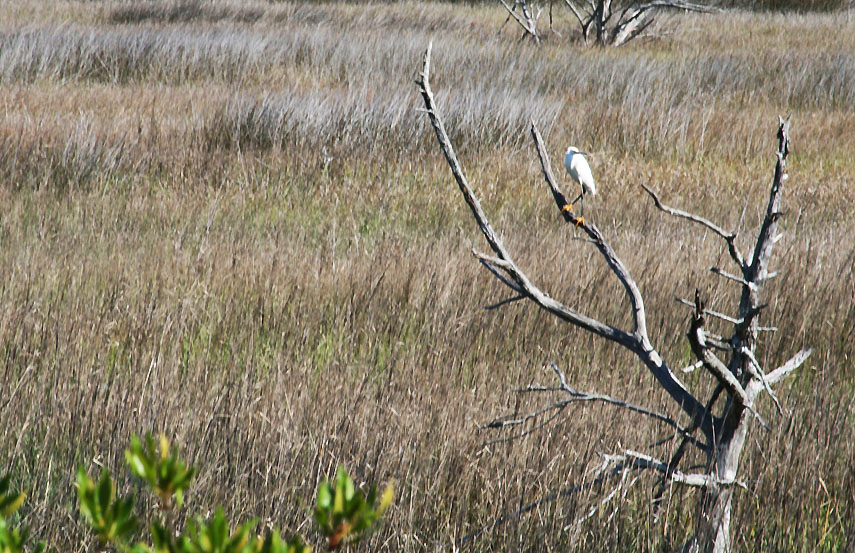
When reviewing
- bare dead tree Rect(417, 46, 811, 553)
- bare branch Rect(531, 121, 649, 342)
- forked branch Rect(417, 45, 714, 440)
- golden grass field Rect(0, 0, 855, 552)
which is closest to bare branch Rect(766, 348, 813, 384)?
bare dead tree Rect(417, 46, 811, 553)

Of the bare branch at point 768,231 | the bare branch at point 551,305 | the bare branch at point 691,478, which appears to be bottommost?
the bare branch at point 691,478

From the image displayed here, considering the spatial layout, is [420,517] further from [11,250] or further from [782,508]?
[11,250]

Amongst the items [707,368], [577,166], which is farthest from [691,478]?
[577,166]

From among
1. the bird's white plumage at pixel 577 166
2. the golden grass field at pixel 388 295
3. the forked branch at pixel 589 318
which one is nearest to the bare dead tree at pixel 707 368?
the forked branch at pixel 589 318

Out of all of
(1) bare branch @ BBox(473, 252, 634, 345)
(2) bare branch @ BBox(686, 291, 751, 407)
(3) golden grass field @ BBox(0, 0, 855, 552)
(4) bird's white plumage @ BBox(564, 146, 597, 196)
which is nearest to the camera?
(2) bare branch @ BBox(686, 291, 751, 407)

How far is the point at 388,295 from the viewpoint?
3068 mm

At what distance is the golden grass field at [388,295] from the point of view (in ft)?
5.86

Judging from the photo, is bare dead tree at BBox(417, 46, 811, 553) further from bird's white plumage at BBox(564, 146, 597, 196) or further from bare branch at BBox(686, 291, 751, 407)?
bird's white plumage at BBox(564, 146, 597, 196)

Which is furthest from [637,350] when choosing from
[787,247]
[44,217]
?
[44,217]

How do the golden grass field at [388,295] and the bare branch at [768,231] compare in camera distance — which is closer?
the bare branch at [768,231]

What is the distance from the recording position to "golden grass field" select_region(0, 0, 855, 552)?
70.3 inches

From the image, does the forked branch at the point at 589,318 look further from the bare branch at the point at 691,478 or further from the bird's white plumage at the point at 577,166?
the bird's white plumage at the point at 577,166

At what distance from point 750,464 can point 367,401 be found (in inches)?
38.6

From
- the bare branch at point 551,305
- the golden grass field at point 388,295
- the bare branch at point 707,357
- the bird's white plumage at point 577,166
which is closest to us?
the bare branch at point 707,357
